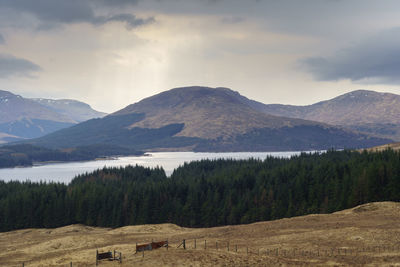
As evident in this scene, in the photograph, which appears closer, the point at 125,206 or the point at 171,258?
the point at 171,258

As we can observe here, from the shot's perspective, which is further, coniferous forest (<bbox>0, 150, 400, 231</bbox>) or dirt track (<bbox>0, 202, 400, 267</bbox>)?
coniferous forest (<bbox>0, 150, 400, 231</bbox>)

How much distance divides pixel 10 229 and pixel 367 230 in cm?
11988

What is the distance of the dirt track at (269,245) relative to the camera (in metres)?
50.2

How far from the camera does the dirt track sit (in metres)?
50.2

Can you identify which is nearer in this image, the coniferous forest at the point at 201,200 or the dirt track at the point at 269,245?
the dirt track at the point at 269,245

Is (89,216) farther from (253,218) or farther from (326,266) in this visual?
(326,266)

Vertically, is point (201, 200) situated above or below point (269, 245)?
below

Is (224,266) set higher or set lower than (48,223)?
higher

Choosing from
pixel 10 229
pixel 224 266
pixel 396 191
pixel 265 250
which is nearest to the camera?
pixel 224 266

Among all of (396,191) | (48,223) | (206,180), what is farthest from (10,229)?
(396,191)

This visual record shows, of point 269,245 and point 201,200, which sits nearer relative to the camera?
point 269,245

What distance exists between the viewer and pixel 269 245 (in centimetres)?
6450

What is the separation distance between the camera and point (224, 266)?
47.2 m

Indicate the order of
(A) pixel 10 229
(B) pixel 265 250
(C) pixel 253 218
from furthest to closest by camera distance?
(A) pixel 10 229 < (C) pixel 253 218 < (B) pixel 265 250
